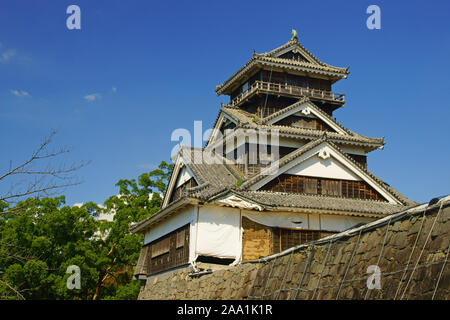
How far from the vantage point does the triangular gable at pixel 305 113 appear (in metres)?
26.1

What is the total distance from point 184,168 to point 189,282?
7.92 m

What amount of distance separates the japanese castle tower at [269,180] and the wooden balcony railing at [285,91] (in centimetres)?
8

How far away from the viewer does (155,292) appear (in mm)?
21844

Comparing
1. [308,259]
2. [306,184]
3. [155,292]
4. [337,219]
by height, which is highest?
[306,184]

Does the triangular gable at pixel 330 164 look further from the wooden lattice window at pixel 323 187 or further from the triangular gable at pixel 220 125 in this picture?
the triangular gable at pixel 220 125

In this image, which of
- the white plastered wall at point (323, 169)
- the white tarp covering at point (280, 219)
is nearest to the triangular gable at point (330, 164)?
the white plastered wall at point (323, 169)

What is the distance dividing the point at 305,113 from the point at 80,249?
17.0 meters

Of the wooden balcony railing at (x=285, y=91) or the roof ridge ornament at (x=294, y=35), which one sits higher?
the roof ridge ornament at (x=294, y=35)

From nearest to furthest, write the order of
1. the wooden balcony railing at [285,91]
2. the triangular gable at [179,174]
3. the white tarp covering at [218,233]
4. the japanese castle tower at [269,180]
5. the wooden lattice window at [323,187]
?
1. the white tarp covering at [218,233]
2. the japanese castle tower at [269,180]
3. the wooden lattice window at [323,187]
4. the triangular gable at [179,174]
5. the wooden balcony railing at [285,91]

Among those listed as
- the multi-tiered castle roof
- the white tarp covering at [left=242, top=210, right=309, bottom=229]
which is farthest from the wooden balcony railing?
the white tarp covering at [left=242, top=210, right=309, bottom=229]

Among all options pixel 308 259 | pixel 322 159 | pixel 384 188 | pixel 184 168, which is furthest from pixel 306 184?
pixel 308 259

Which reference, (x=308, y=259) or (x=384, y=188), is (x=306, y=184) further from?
(x=308, y=259)

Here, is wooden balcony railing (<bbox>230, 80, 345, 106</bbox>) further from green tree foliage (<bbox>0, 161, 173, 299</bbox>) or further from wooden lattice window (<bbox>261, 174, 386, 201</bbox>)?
green tree foliage (<bbox>0, 161, 173, 299</bbox>)
